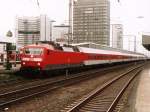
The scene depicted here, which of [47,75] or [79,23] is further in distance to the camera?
[79,23]

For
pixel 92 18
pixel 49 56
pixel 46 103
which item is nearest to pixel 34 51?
pixel 49 56

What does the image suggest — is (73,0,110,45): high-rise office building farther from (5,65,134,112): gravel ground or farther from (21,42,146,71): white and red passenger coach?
(5,65,134,112): gravel ground

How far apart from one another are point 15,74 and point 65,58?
4.89 metres

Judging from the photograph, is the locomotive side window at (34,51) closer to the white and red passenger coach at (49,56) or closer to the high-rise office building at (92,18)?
the white and red passenger coach at (49,56)

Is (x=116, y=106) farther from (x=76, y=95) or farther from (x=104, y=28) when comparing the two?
(x=104, y=28)

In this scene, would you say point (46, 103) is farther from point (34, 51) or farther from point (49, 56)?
point (34, 51)

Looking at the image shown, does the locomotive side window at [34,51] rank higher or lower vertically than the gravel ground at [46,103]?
higher

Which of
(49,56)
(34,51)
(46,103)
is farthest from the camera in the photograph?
(34,51)

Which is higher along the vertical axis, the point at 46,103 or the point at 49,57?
the point at 49,57

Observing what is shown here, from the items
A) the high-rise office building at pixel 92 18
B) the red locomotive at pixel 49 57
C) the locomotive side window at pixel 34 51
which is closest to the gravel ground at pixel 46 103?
the red locomotive at pixel 49 57

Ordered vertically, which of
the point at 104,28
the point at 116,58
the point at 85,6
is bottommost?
the point at 116,58

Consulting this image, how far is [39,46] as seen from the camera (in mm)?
26422

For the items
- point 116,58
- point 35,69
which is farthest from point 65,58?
point 116,58

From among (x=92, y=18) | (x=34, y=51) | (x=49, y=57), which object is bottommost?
(x=49, y=57)
